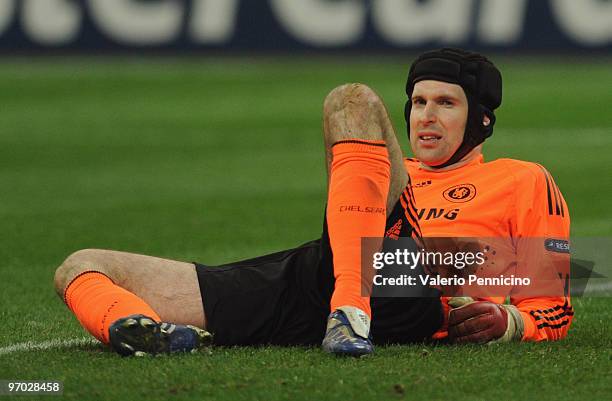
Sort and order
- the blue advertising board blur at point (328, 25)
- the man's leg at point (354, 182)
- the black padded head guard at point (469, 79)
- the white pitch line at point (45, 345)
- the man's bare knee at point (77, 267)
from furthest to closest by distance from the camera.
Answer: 1. the blue advertising board blur at point (328, 25)
2. the black padded head guard at point (469, 79)
3. the white pitch line at point (45, 345)
4. the man's bare knee at point (77, 267)
5. the man's leg at point (354, 182)

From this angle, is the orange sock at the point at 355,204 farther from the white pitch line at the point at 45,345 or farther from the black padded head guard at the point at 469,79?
the white pitch line at the point at 45,345

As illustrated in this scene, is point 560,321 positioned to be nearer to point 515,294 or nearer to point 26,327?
point 515,294

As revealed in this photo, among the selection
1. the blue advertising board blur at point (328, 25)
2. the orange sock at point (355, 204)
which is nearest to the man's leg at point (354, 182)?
the orange sock at point (355, 204)

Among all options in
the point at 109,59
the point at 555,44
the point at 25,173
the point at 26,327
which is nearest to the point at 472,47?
the point at 555,44

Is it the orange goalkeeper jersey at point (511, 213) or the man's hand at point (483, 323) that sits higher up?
the orange goalkeeper jersey at point (511, 213)

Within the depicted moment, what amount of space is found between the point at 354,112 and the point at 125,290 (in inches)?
39.5

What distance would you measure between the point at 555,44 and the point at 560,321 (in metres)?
18.0

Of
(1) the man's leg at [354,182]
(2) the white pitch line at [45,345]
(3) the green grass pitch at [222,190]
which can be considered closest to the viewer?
(3) the green grass pitch at [222,190]

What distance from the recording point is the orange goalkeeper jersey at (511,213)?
16.2ft

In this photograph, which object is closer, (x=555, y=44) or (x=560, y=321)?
(x=560, y=321)

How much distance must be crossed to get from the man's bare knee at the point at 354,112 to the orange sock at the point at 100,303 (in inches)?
34.7

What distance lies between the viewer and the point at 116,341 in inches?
175

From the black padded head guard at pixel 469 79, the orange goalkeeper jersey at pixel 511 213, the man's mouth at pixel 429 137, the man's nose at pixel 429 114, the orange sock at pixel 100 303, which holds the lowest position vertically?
the orange sock at pixel 100 303

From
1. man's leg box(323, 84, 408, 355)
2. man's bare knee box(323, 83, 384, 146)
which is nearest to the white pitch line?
man's leg box(323, 84, 408, 355)
